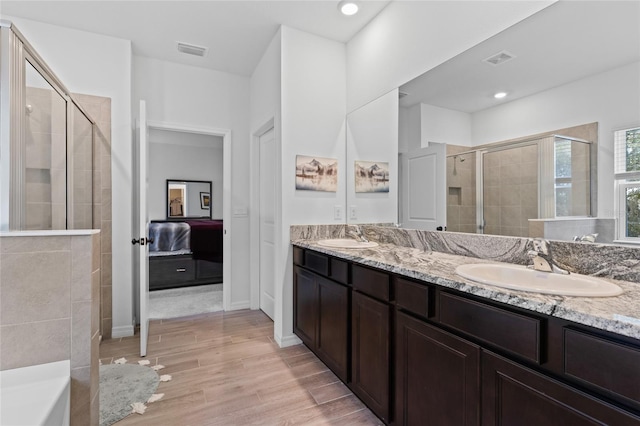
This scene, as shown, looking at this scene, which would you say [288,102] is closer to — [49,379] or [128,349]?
[49,379]

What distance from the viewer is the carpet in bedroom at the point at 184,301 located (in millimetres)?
3564

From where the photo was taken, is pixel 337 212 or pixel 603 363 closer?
pixel 603 363

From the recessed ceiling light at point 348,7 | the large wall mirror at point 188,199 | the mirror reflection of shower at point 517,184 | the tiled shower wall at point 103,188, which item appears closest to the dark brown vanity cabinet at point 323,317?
the mirror reflection of shower at point 517,184

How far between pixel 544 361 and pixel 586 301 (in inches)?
8.7

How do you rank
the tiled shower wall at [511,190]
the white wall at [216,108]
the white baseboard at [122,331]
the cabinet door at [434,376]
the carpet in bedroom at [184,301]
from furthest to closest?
the carpet in bedroom at [184,301] < the white wall at [216,108] < the white baseboard at [122,331] < the tiled shower wall at [511,190] < the cabinet door at [434,376]

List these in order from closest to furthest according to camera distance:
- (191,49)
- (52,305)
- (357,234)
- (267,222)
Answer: (52,305)
(357,234)
(191,49)
(267,222)

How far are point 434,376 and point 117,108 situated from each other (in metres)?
3.47

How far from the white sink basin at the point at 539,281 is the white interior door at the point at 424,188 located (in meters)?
0.60

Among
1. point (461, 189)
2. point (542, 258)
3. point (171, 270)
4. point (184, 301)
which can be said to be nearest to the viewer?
point (542, 258)

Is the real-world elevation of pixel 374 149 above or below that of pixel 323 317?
above

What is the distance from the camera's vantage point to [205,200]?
253 inches

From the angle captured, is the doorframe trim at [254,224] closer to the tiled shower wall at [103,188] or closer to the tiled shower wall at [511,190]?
the tiled shower wall at [103,188]

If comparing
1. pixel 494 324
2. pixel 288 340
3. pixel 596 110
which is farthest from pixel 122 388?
pixel 596 110

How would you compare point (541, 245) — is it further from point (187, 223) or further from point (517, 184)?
point (187, 223)
